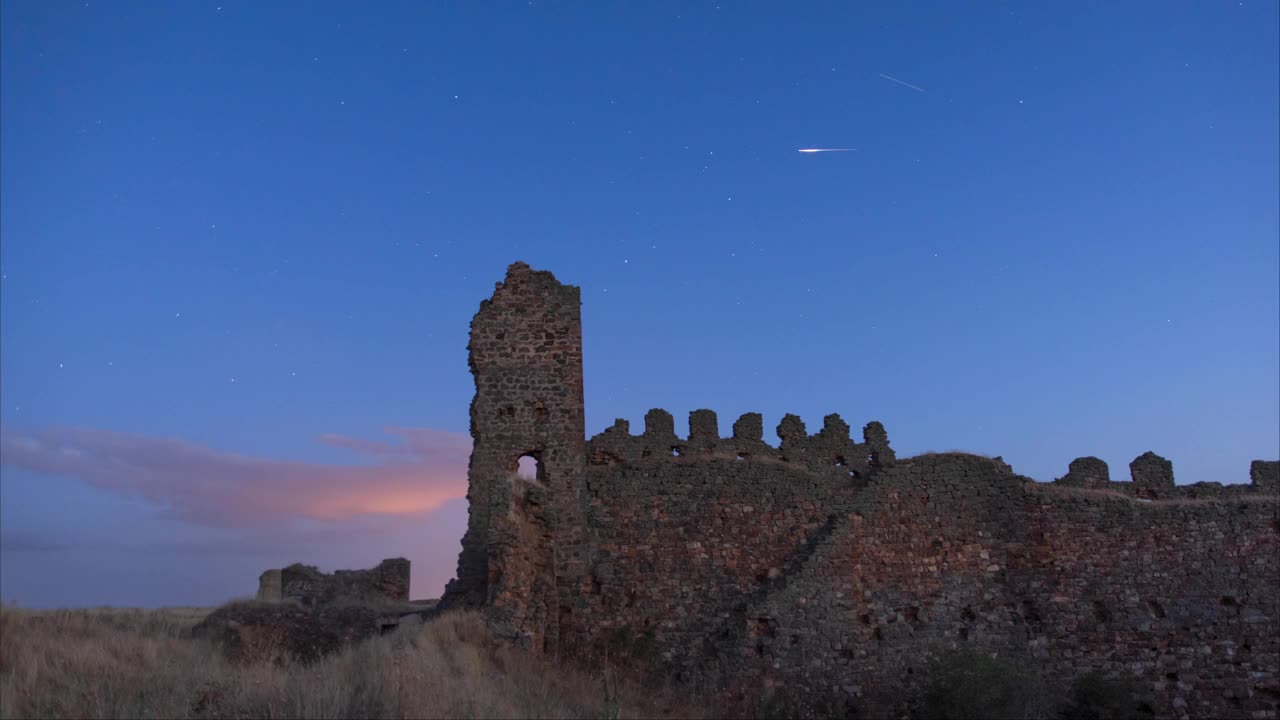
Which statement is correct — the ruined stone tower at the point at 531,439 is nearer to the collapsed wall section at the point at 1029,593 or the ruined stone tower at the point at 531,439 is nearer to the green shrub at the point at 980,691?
the collapsed wall section at the point at 1029,593

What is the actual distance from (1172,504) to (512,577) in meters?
12.1

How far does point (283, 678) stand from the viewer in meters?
12.9

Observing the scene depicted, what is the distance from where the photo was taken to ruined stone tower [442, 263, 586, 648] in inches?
760

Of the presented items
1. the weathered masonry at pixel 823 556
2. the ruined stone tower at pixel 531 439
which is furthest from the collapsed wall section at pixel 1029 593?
the ruined stone tower at pixel 531 439

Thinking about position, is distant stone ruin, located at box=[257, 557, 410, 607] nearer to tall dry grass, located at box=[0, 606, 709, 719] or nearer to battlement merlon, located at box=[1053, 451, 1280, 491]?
tall dry grass, located at box=[0, 606, 709, 719]

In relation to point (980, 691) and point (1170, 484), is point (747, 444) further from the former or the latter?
point (1170, 484)

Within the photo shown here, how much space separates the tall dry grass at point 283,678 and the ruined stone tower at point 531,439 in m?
2.10

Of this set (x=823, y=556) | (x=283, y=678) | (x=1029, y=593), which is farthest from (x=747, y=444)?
(x=283, y=678)

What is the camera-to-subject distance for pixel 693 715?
1666 centimetres

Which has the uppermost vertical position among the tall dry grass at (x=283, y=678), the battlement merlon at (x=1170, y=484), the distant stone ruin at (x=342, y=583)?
the battlement merlon at (x=1170, y=484)

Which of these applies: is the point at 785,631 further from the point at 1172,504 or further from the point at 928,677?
the point at 1172,504

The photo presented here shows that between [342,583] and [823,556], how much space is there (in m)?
9.94

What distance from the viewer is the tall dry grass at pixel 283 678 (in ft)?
39.4

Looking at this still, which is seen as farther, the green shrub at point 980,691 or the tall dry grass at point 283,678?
the green shrub at point 980,691
